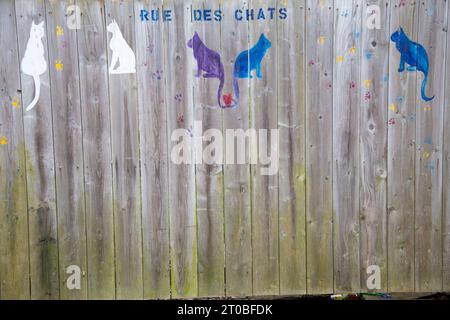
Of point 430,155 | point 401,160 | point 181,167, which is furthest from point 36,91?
point 430,155

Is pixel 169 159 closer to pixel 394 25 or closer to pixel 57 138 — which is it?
pixel 57 138

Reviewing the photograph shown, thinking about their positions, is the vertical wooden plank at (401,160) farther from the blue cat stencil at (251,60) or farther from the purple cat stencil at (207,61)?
the purple cat stencil at (207,61)

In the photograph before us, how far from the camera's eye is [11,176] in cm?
319

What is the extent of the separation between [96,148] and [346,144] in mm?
1626

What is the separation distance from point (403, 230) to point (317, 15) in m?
1.51

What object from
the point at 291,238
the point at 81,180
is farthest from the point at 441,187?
the point at 81,180

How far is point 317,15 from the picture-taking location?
3.10 m

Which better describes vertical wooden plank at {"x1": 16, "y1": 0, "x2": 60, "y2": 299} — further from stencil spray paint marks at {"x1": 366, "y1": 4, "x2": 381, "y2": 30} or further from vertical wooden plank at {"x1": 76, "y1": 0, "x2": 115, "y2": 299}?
stencil spray paint marks at {"x1": 366, "y1": 4, "x2": 381, "y2": 30}

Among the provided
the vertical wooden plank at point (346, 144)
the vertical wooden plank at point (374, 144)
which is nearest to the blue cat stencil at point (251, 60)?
the vertical wooden plank at point (346, 144)

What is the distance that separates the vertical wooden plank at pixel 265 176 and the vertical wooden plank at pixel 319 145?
0.21 m

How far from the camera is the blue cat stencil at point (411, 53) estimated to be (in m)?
3.11

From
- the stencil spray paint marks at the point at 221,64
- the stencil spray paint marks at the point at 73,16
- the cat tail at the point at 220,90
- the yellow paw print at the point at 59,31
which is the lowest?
the cat tail at the point at 220,90

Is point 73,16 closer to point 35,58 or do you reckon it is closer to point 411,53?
point 35,58

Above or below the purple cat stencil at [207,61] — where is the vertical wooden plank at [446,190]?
below
